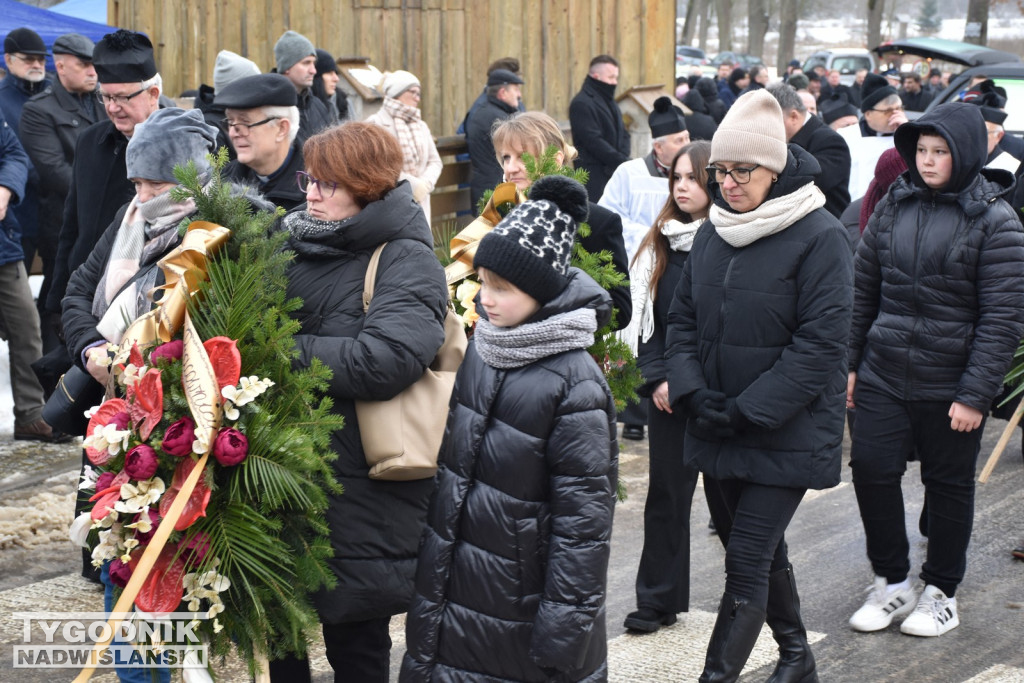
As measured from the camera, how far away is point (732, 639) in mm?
4223

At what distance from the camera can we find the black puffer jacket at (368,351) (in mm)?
3607

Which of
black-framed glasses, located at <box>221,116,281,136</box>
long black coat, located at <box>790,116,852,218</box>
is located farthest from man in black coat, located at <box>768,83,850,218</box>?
black-framed glasses, located at <box>221,116,281,136</box>

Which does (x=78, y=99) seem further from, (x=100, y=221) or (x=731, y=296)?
(x=731, y=296)

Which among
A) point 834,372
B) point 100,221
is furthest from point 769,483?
point 100,221

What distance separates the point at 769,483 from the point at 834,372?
1.42 ft

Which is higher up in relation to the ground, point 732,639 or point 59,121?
point 59,121

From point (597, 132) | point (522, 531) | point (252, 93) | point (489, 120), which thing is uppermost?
point (252, 93)

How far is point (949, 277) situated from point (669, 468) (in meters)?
1.34

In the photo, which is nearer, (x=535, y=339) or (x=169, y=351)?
(x=535, y=339)

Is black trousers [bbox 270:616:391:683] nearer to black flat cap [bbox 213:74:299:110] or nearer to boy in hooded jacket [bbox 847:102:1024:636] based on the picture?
black flat cap [bbox 213:74:299:110]

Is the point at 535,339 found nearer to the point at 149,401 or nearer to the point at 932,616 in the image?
the point at 149,401

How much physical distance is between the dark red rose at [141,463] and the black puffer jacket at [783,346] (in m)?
1.87

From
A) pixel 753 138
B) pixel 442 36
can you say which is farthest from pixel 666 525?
pixel 442 36

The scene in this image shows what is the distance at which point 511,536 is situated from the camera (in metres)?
3.37
